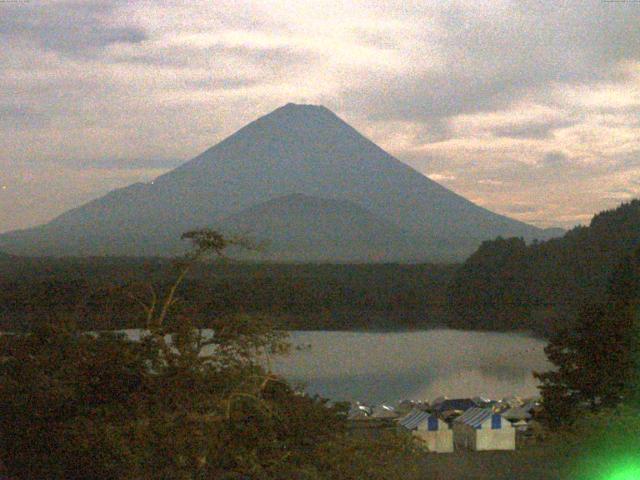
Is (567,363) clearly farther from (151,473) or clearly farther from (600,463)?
(151,473)

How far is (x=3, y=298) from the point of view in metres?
18.1

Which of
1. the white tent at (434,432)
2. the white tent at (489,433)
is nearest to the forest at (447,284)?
the white tent at (434,432)

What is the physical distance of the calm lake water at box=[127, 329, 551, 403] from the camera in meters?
14.5

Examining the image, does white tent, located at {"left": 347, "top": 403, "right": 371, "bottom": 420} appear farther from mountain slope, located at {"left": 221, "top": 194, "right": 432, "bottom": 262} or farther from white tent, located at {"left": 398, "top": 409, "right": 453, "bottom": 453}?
mountain slope, located at {"left": 221, "top": 194, "right": 432, "bottom": 262}

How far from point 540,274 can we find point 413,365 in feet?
57.4


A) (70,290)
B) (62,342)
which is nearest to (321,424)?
(62,342)

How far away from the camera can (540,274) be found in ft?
112

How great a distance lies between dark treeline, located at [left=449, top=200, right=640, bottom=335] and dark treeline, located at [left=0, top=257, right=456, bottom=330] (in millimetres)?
1460

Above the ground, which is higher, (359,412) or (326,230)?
(326,230)

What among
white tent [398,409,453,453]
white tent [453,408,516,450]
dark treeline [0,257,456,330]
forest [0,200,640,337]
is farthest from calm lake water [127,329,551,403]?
white tent [453,408,516,450]

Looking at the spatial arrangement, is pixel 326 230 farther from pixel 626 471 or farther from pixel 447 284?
pixel 626 471

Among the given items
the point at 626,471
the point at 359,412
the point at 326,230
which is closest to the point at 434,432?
the point at 359,412

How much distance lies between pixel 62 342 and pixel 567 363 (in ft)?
15.4

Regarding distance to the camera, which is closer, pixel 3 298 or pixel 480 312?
pixel 3 298
